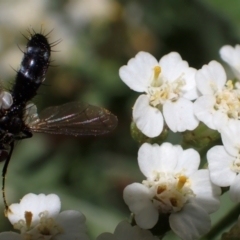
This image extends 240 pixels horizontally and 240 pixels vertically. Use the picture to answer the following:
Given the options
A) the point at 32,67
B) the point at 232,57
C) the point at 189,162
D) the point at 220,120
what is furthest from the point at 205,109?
the point at 32,67

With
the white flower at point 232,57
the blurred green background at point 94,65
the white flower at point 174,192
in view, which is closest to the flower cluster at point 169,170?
the white flower at point 174,192

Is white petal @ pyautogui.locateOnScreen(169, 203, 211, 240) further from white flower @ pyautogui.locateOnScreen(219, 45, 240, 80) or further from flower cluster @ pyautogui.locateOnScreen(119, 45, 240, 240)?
white flower @ pyautogui.locateOnScreen(219, 45, 240, 80)

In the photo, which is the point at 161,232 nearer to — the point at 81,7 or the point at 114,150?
the point at 114,150

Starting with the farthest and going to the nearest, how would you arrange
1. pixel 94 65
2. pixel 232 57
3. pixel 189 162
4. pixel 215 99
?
pixel 94 65, pixel 232 57, pixel 215 99, pixel 189 162

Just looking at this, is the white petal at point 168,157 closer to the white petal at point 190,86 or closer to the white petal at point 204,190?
the white petal at point 204,190

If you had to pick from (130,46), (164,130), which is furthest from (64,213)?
(130,46)

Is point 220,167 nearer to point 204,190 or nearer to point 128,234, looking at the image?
point 204,190

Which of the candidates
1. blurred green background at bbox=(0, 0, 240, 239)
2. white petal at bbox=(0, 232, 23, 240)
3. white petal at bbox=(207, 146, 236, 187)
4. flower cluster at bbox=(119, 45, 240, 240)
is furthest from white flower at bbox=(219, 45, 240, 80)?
white petal at bbox=(0, 232, 23, 240)
